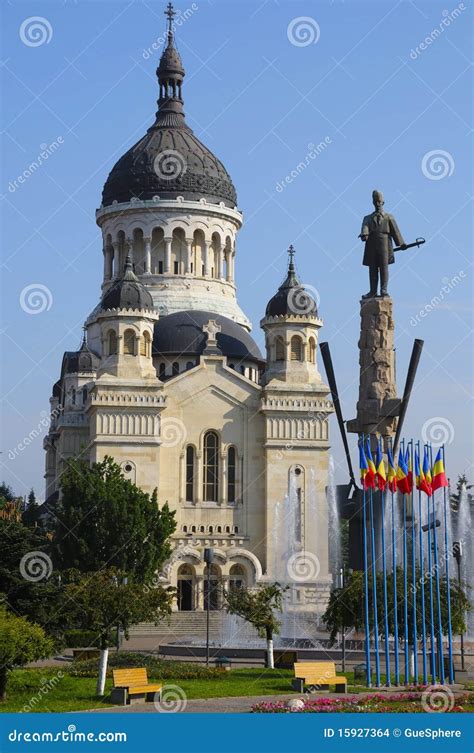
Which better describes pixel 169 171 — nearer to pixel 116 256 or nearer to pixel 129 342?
pixel 116 256

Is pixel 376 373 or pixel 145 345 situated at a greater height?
pixel 145 345

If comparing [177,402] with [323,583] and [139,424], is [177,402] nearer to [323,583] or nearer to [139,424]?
[139,424]

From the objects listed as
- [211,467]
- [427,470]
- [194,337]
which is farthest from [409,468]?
[194,337]

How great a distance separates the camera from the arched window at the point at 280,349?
225 feet

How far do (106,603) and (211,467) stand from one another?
1395 inches

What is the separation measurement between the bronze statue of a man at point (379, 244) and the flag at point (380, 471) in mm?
5381

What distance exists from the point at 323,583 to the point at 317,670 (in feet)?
114

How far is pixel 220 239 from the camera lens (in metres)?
78.8

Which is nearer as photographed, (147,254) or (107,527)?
(107,527)

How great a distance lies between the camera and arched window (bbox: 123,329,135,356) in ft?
220

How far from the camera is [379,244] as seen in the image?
3859 cm

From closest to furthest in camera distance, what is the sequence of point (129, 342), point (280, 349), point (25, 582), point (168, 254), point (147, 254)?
point (25, 582) → point (129, 342) → point (280, 349) → point (168, 254) → point (147, 254)

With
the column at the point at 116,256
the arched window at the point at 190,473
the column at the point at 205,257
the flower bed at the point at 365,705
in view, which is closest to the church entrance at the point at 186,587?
the arched window at the point at 190,473

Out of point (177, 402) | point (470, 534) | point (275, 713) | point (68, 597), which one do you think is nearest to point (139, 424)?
point (177, 402)
